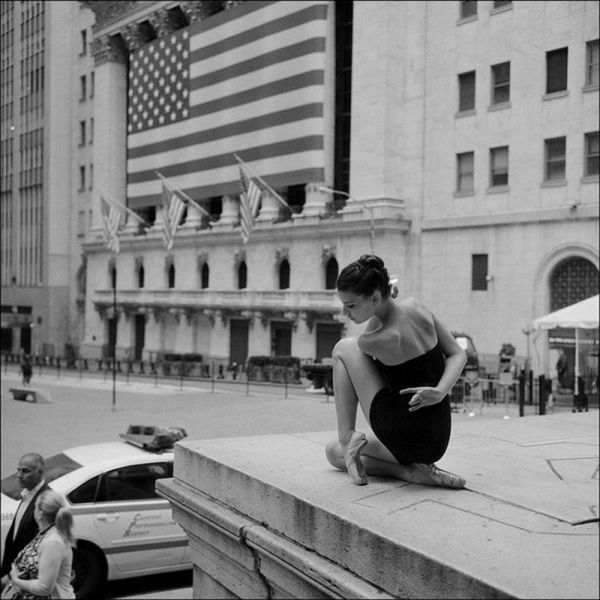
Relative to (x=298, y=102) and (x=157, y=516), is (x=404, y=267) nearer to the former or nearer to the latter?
(x=298, y=102)

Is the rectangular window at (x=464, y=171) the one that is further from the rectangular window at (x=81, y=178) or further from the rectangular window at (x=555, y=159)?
the rectangular window at (x=81, y=178)

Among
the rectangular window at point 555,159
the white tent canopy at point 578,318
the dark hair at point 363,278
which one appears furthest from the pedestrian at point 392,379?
the rectangular window at point 555,159

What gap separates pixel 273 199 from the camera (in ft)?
154

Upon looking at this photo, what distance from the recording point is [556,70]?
33.9 meters


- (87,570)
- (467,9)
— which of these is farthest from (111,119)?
(87,570)

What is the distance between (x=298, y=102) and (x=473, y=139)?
34.0 ft

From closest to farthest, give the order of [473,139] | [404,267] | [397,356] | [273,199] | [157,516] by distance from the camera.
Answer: [397,356], [157,516], [473,139], [404,267], [273,199]

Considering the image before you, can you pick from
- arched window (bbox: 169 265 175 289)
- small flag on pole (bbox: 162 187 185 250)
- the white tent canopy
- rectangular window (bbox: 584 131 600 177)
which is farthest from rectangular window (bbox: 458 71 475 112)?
arched window (bbox: 169 265 175 289)

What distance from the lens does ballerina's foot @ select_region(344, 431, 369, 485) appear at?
14.3ft

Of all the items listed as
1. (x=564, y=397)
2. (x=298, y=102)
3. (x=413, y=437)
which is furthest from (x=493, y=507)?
(x=298, y=102)

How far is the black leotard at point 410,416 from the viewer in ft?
14.0

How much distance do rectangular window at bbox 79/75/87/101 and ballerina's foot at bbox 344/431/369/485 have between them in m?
72.9

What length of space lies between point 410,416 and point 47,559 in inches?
119

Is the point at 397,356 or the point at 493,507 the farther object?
the point at 397,356
